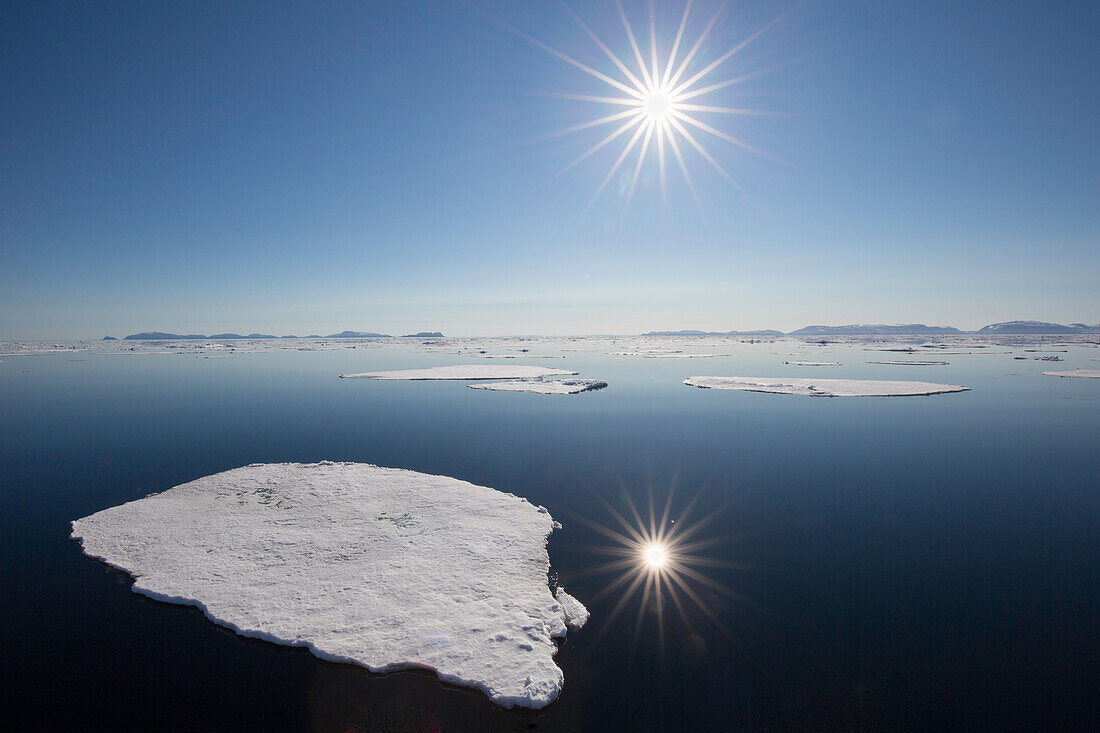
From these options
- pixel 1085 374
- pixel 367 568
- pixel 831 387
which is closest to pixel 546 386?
pixel 831 387

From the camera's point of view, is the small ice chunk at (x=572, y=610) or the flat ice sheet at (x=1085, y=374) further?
the flat ice sheet at (x=1085, y=374)

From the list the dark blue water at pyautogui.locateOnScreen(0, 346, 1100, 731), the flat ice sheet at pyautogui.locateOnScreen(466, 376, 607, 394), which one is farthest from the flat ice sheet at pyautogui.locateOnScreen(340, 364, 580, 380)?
the dark blue water at pyautogui.locateOnScreen(0, 346, 1100, 731)

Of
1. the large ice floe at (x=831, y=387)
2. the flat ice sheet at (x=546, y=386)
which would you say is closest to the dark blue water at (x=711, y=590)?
the large ice floe at (x=831, y=387)

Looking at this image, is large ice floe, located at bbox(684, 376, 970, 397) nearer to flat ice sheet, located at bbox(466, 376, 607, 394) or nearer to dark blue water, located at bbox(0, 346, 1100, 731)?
flat ice sheet, located at bbox(466, 376, 607, 394)

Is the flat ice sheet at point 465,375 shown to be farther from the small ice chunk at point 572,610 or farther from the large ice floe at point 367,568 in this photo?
the small ice chunk at point 572,610

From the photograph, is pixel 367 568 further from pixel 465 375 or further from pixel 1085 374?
pixel 1085 374

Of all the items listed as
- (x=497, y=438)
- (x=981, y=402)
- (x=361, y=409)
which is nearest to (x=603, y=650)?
(x=497, y=438)
